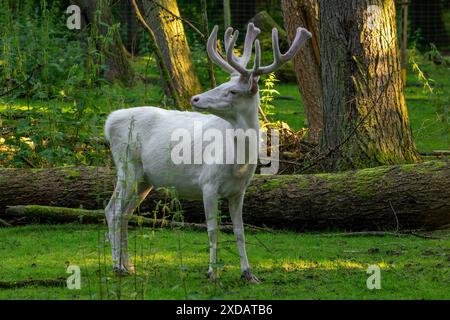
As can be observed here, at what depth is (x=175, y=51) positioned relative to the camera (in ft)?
43.4

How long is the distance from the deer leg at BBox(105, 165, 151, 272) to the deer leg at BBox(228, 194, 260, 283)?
0.76 metres

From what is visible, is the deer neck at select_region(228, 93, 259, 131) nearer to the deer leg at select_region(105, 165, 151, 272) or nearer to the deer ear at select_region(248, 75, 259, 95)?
the deer ear at select_region(248, 75, 259, 95)

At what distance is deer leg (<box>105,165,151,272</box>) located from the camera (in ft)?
23.2

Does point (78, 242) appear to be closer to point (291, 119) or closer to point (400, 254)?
point (400, 254)

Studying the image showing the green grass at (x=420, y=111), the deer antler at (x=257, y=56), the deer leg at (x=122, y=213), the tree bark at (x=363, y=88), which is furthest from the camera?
the green grass at (x=420, y=111)

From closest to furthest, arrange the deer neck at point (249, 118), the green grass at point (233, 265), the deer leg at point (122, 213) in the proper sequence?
the green grass at point (233, 265)
the deer neck at point (249, 118)
the deer leg at point (122, 213)

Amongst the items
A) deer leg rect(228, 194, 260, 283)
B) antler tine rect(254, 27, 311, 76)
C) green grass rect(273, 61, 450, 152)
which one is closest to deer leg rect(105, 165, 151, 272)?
deer leg rect(228, 194, 260, 283)

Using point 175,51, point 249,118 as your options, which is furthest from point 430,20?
point 249,118

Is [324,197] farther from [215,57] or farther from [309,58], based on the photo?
[309,58]

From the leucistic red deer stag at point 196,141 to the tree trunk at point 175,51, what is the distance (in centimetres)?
528

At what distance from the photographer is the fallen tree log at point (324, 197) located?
28.4 feet

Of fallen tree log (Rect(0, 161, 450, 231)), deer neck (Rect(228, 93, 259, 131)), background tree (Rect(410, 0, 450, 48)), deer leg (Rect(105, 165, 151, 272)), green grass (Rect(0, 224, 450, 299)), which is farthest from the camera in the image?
→ background tree (Rect(410, 0, 450, 48))

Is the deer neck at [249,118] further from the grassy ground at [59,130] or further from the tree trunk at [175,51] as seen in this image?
the tree trunk at [175,51]

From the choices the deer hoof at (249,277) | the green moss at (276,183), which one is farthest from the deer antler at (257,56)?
the green moss at (276,183)
